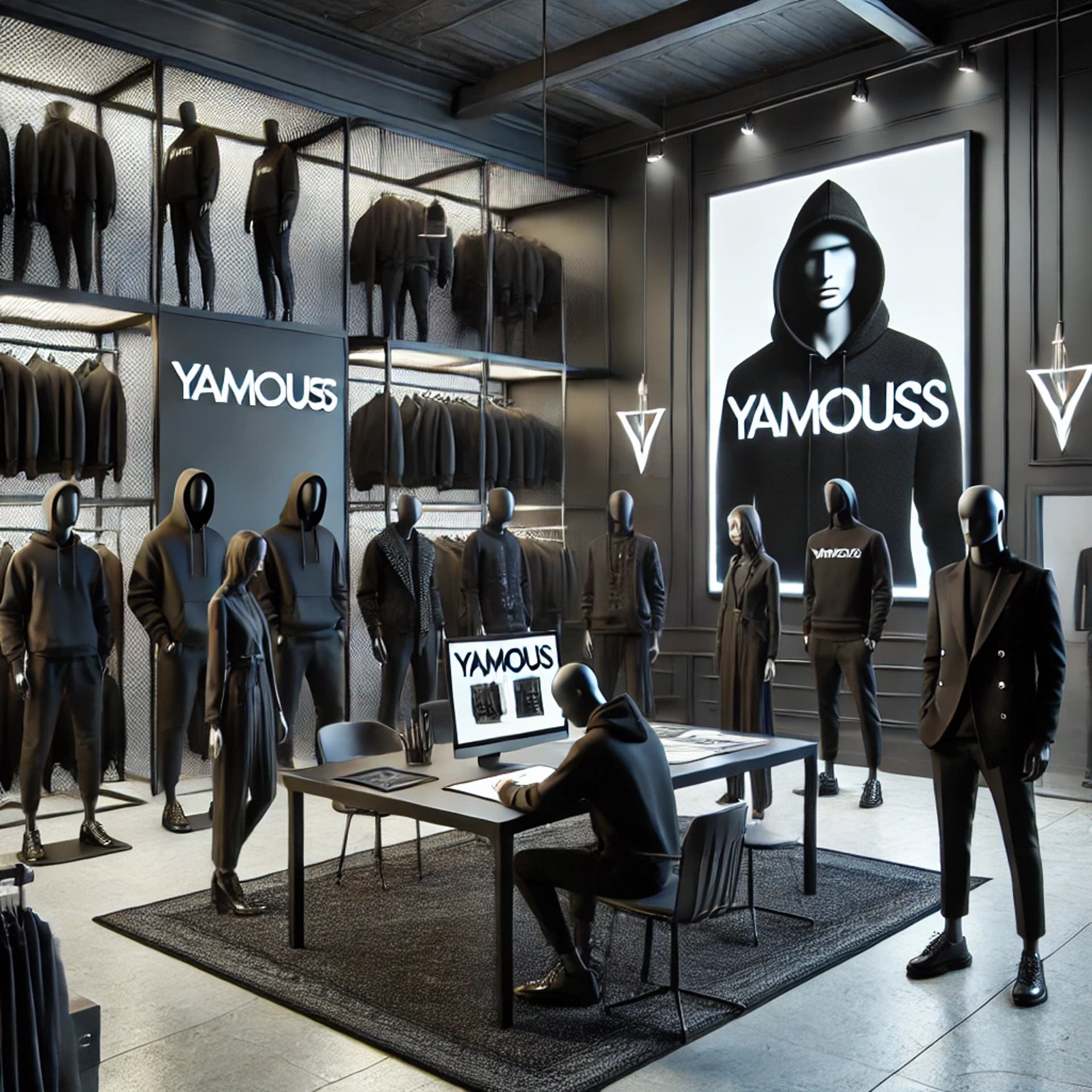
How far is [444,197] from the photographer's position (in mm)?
9258

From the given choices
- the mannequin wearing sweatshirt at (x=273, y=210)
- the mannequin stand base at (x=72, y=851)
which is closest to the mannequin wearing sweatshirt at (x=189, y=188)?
the mannequin wearing sweatshirt at (x=273, y=210)

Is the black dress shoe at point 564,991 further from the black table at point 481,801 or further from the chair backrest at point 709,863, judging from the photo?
the chair backrest at point 709,863

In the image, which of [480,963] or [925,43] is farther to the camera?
[925,43]

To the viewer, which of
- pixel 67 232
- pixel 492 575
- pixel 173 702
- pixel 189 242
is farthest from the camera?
pixel 492 575

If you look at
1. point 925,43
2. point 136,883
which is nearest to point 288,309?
point 136,883

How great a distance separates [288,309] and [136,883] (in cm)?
397

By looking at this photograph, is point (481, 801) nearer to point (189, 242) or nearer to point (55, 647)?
point (55, 647)

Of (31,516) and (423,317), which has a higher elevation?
(423,317)

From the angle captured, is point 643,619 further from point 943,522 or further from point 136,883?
point 136,883

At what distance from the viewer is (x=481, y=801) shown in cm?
380

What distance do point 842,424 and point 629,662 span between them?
2.32 metres

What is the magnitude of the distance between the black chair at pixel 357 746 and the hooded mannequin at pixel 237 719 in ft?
0.77

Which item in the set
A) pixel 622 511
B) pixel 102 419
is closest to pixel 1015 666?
pixel 622 511

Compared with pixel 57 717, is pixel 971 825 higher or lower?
lower
